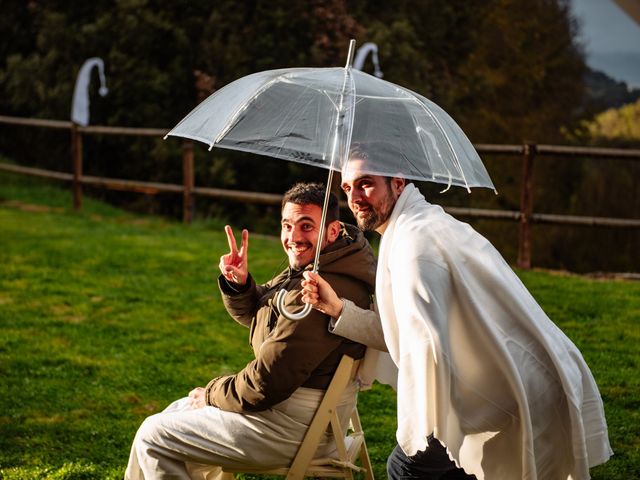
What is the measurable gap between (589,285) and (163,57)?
1214 cm

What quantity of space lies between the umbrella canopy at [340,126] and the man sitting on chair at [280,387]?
0.84ft

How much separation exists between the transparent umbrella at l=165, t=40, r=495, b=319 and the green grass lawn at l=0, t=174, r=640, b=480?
183cm

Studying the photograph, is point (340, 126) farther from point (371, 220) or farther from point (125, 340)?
point (125, 340)

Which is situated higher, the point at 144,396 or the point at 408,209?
the point at 408,209

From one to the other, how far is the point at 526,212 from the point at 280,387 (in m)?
6.29

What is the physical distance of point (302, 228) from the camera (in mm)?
3426

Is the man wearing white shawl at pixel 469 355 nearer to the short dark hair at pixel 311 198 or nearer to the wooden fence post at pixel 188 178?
the short dark hair at pixel 311 198

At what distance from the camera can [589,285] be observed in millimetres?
8023

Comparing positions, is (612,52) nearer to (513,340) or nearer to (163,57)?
(163,57)

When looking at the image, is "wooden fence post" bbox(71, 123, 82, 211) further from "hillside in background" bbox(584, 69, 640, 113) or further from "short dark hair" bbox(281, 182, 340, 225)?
"hillside in background" bbox(584, 69, 640, 113)

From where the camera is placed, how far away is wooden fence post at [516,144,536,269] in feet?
29.6

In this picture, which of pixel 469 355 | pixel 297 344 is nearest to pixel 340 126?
pixel 297 344

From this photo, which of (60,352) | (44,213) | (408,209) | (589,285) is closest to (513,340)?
(408,209)

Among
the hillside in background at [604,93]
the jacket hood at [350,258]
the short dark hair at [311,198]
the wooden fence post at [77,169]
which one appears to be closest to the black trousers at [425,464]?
the jacket hood at [350,258]
